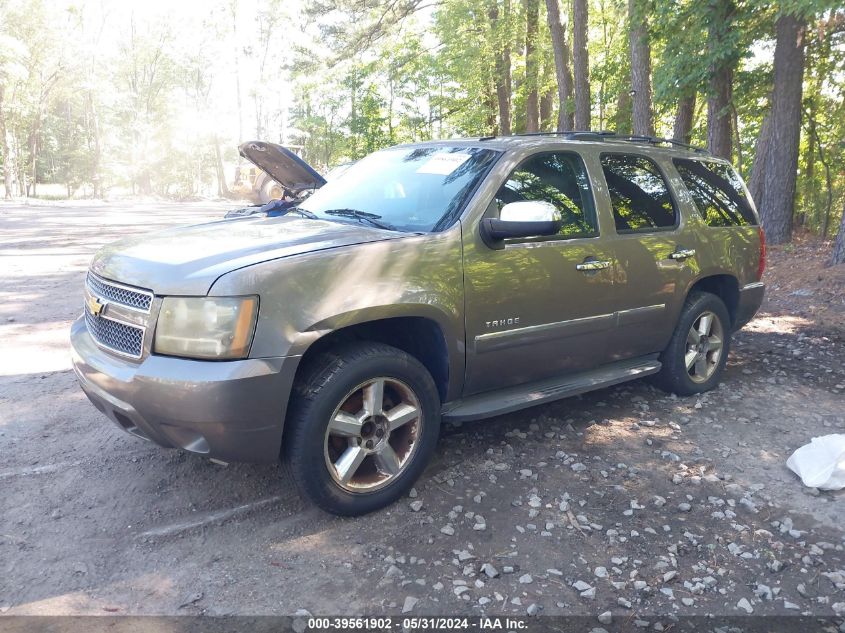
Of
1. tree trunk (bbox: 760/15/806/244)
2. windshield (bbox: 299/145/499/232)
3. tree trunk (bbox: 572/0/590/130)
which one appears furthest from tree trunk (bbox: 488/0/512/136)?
windshield (bbox: 299/145/499/232)

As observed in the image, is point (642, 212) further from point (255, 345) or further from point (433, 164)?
point (255, 345)

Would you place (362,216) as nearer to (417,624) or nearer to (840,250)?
(417,624)

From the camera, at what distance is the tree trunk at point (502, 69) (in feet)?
69.7

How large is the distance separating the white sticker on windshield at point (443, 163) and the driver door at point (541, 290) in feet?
1.23

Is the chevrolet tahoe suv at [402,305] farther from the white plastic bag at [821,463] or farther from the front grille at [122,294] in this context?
the white plastic bag at [821,463]

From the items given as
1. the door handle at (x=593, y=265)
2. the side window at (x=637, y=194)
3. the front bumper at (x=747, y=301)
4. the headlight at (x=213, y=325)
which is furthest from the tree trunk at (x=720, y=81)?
the headlight at (x=213, y=325)

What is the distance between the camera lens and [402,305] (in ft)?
10.8

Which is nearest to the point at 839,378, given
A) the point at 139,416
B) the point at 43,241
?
the point at 139,416

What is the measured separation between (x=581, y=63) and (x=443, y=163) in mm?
13136

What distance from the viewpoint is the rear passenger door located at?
4.39 metres

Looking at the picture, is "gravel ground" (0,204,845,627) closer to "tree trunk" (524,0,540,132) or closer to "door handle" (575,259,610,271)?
"door handle" (575,259,610,271)

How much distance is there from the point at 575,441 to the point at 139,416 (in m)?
2.69

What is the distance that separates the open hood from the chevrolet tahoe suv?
316 inches

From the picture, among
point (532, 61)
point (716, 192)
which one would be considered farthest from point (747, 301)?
point (532, 61)
